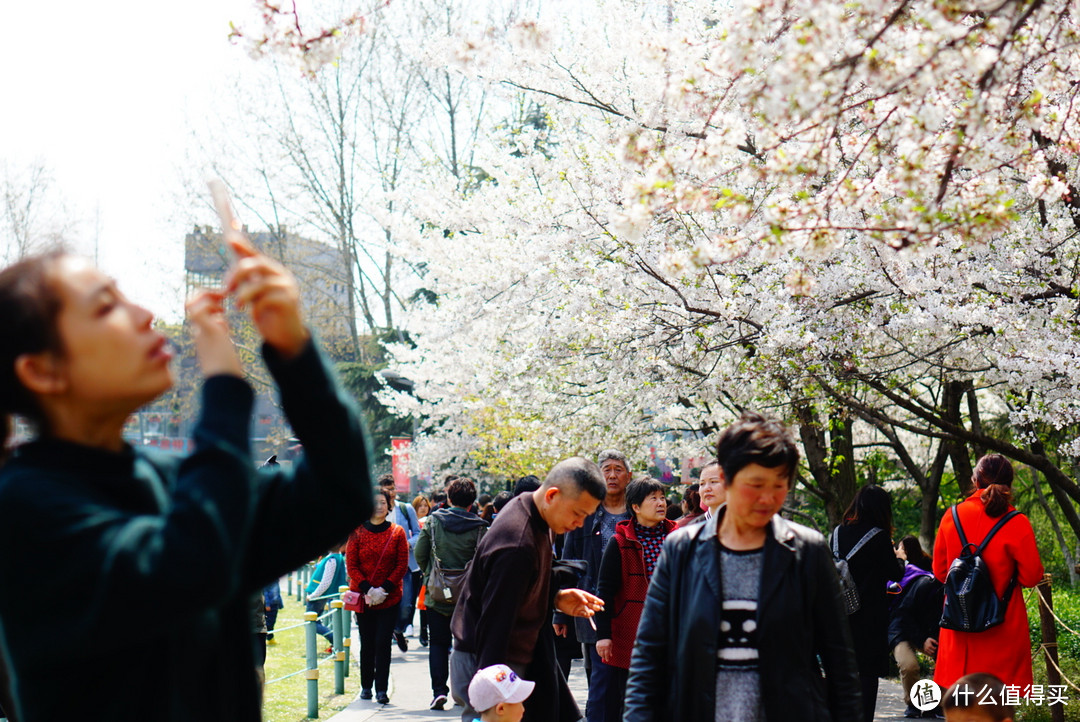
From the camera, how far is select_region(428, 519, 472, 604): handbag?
9.70 m

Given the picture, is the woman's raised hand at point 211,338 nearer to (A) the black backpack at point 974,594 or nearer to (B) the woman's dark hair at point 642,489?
(B) the woman's dark hair at point 642,489

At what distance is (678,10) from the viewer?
12.0 metres

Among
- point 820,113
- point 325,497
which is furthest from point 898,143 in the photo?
point 325,497

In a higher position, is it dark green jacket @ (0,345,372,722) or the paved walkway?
dark green jacket @ (0,345,372,722)

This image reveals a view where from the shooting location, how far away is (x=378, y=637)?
10.5 meters

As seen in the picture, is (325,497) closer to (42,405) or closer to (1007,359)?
(42,405)

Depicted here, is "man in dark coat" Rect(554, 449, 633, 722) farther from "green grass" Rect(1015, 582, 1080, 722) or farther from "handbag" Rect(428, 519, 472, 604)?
"green grass" Rect(1015, 582, 1080, 722)

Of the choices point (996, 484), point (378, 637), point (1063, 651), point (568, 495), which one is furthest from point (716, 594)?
point (1063, 651)

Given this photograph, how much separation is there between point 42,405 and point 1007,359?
7.93m

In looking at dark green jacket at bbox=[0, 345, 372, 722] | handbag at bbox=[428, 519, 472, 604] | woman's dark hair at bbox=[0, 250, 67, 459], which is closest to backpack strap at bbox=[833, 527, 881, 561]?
handbag at bbox=[428, 519, 472, 604]

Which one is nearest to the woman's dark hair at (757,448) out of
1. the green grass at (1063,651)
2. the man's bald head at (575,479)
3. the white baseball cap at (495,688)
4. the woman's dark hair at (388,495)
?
the man's bald head at (575,479)

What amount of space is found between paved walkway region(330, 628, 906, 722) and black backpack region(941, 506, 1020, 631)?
100 inches

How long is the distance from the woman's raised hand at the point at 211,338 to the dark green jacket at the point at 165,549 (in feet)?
0.09

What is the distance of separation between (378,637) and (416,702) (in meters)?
0.78
